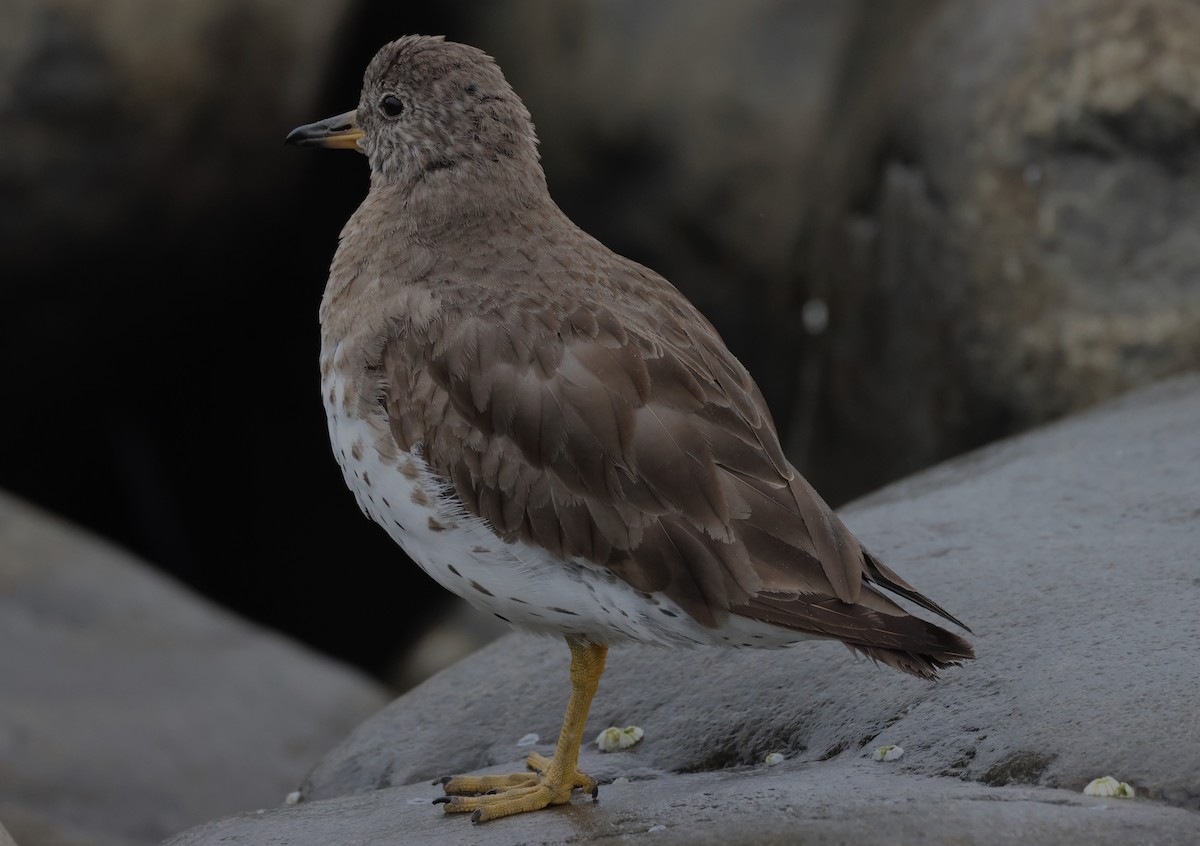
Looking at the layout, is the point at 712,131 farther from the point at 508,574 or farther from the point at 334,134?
the point at 508,574

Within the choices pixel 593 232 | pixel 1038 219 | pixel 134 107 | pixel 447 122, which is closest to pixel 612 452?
pixel 447 122

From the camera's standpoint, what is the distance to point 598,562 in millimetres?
4113

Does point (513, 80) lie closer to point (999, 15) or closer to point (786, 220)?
point (786, 220)

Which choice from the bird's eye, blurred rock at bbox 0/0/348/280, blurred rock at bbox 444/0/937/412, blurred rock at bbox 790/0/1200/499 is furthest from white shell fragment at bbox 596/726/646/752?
blurred rock at bbox 0/0/348/280

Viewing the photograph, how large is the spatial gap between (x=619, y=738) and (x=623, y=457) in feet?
3.63

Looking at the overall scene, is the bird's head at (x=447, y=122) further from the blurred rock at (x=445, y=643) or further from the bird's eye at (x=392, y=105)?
the blurred rock at (x=445, y=643)

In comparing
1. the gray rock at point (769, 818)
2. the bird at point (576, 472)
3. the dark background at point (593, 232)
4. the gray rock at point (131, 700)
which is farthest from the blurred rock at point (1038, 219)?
the gray rock at point (769, 818)

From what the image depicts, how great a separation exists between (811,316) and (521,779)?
4901 millimetres

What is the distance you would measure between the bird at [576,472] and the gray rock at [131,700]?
110 inches

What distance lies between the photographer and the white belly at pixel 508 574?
413 centimetres

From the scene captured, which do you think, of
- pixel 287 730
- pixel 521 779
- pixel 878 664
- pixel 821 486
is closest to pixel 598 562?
pixel 521 779

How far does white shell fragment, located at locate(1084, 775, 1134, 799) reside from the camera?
369 cm

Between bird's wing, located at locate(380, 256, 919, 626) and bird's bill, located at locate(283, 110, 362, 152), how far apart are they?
1157 millimetres

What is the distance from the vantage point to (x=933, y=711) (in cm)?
434
